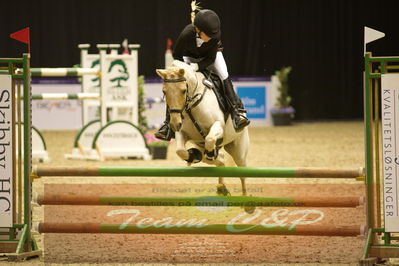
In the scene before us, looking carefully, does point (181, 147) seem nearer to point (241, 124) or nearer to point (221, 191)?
point (241, 124)

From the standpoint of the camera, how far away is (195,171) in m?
4.59

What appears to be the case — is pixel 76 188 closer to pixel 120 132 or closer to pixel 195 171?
pixel 120 132

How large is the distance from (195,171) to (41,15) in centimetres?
1422

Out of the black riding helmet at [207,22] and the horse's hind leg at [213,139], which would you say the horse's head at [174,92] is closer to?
the horse's hind leg at [213,139]

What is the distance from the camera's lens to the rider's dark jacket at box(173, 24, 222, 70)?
Answer: 5.05 metres

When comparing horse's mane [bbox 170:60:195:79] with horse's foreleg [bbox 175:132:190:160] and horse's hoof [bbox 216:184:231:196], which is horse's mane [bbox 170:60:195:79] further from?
horse's hoof [bbox 216:184:231:196]

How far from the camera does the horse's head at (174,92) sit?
4.55 metres

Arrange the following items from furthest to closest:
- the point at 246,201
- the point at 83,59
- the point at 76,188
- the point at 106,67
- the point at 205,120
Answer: the point at 83,59 → the point at 106,67 → the point at 76,188 → the point at 205,120 → the point at 246,201

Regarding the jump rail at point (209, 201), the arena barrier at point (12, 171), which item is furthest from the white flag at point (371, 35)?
the arena barrier at point (12, 171)

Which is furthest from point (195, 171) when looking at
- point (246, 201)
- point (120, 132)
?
point (120, 132)

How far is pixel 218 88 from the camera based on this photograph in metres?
5.32

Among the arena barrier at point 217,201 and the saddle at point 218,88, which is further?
the saddle at point 218,88

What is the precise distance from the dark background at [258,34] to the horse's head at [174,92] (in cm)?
1344

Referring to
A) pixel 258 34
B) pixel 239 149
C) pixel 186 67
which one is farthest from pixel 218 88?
pixel 258 34
